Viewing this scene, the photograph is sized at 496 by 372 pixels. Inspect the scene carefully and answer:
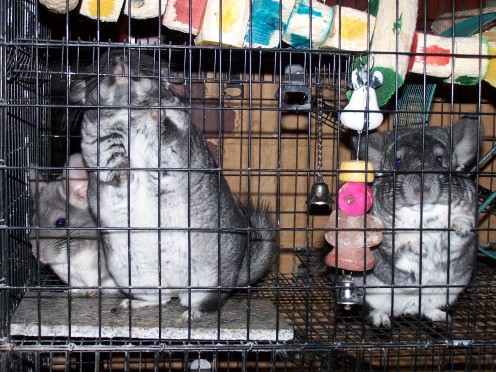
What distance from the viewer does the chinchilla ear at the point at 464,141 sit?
2.84 m

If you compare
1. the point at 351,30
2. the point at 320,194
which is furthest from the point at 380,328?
the point at 351,30

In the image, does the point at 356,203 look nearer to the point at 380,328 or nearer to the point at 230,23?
the point at 380,328

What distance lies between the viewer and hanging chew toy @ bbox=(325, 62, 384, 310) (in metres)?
2.04

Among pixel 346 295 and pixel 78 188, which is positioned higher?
pixel 78 188

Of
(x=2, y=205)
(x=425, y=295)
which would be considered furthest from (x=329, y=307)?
(x=2, y=205)

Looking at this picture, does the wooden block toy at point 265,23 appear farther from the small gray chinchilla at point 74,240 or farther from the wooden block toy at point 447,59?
the small gray chinchilla at point 74,240

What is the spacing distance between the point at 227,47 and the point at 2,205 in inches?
35.8

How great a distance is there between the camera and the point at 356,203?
2.16 meters

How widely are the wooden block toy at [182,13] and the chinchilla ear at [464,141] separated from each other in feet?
4.59

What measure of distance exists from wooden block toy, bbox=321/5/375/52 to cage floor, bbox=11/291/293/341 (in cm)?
100

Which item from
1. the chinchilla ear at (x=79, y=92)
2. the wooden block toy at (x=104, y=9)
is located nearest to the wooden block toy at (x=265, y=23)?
the wooden block toy at (x=104, y=9)

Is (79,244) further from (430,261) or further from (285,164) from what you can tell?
(430,261)

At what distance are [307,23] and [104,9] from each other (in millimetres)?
734

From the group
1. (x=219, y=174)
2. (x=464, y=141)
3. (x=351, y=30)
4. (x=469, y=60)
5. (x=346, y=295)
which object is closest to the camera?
(x=219, y=174)
